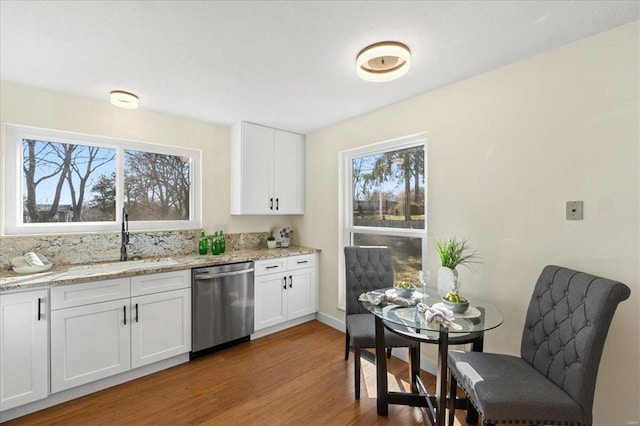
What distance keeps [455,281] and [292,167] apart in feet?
8.03

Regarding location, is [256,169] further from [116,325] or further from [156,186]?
[116,325]

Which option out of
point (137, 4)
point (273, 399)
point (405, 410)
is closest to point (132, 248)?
point (273, 399)

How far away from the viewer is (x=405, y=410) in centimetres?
198

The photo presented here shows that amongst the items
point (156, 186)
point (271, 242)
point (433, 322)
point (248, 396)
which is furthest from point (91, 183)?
point (433, 322)

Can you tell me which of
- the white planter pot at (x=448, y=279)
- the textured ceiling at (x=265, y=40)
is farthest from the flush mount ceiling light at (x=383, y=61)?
the white planter pot at (x=448, y=279)

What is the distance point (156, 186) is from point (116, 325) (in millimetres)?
1485

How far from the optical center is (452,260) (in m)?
2.10

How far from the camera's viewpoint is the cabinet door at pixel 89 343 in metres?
2.01

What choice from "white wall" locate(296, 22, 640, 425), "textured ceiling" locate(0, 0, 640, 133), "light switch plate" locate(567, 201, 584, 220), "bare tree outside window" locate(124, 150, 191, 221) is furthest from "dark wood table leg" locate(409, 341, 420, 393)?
"bare tree outside window" locate(124, 150, 191, 221)

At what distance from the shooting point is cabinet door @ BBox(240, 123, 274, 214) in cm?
333

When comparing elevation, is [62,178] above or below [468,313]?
above

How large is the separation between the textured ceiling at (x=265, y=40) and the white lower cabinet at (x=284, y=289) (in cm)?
183

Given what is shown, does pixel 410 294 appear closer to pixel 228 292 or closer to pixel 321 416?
pixel 321 416

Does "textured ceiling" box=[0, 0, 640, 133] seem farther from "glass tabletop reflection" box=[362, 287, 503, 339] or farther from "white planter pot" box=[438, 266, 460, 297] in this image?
"glass tabletop reflection" box=[362, 287, 503, 339]
